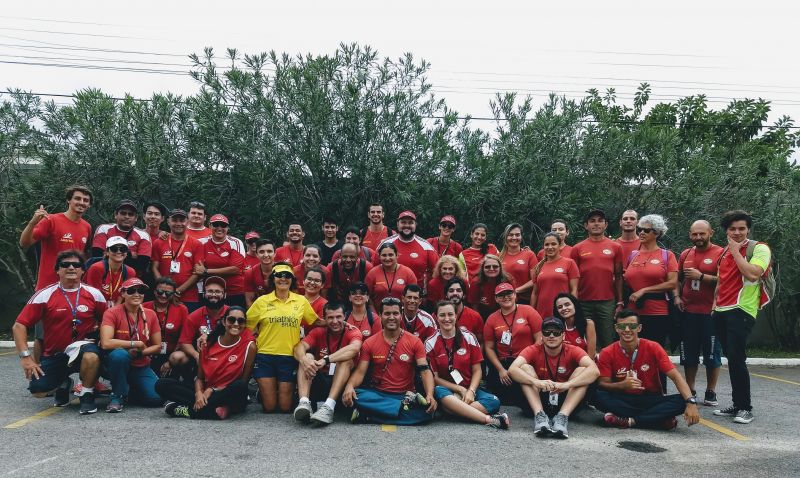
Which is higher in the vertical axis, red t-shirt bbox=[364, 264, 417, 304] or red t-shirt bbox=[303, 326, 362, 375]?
red t-shirt bbox=[364, 264, 417, 304]

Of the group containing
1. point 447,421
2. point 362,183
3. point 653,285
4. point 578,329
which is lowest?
point 447,421

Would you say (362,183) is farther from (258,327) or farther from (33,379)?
(33,379)

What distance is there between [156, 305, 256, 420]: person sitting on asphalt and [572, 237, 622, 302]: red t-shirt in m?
4.01

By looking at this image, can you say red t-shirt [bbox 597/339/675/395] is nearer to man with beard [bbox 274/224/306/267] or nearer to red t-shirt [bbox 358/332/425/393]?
red t-shirt [bbox 358/332/425/393]

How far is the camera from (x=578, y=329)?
7520mm

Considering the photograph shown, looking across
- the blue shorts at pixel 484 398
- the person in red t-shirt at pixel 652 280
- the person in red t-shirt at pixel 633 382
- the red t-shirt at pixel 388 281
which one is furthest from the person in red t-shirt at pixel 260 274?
the person in red t-shirt at pixel 652 280

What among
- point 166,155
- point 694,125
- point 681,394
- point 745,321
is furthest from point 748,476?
point 694,125

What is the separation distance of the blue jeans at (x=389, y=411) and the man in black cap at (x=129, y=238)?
11.6 feet

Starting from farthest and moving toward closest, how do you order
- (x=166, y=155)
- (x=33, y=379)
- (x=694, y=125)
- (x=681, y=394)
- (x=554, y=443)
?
(x=694, y=125)
(x=166, y=155)
(x=33, y=379)
(x=681, y=394)
(x=554, y=443)

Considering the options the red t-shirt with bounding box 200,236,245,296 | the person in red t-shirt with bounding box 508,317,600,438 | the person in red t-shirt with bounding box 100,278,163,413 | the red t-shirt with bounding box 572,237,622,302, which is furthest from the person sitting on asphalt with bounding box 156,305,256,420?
the red t-shirt with bounding box 572,237,622,302

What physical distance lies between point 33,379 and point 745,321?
7313 mm

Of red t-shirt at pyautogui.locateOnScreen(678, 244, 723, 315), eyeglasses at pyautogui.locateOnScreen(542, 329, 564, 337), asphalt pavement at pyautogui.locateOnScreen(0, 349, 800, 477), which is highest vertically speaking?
red t-shirt at pyautogui.locateOnScreen(678, 244, 723, 315)

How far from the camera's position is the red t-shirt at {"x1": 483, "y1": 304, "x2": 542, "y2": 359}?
24.2 feet

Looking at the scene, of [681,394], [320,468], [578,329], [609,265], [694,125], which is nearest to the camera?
[320,468]
